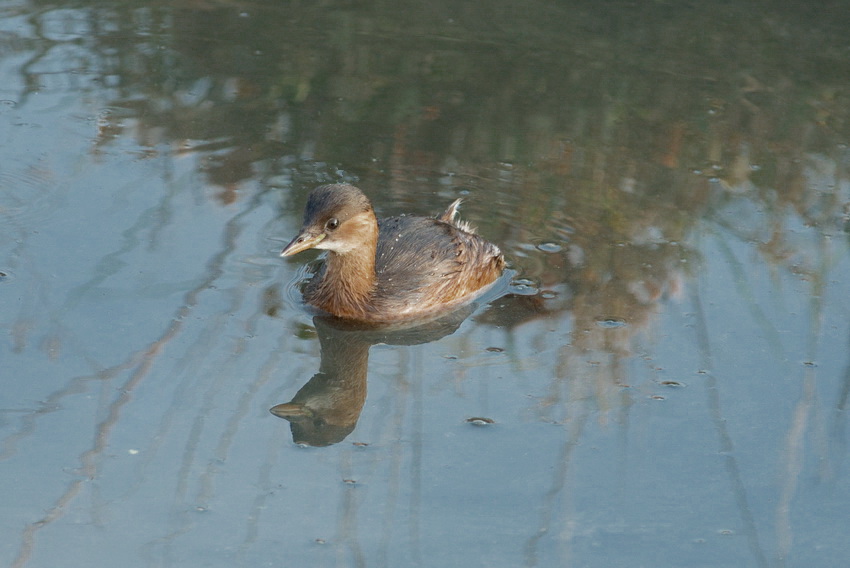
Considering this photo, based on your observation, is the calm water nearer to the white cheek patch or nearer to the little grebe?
the little grebe

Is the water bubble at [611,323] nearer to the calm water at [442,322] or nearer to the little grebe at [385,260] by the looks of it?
the calm water at [442,322]

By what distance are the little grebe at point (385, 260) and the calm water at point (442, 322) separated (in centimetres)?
17

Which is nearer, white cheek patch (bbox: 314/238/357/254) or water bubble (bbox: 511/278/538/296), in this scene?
white cheek patch (bbox: 314/238/357/254)

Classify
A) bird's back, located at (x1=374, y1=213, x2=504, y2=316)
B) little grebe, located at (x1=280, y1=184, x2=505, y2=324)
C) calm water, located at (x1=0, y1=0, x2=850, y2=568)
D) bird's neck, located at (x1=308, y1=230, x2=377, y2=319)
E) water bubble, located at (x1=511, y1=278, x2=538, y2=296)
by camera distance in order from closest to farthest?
calm water, located at (x1=0, y1=0, x2=850, y2=568)
little grebe, located at (x1=280, y1=184, x2=505, y2=324)
bird's neck, located at (x1=308, y1=230, x2=377, y2=319)
bird's back, located at (x1=374, y1=213, x2=504, y2=316)
water bubble, located at (x1=511, y1=278, x2=538, y2=296)

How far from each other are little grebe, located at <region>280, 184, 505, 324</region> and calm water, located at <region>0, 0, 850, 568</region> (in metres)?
0.17

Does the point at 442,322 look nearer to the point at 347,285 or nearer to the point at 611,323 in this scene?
the point at 347,285

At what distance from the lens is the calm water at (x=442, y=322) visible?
4.61 m

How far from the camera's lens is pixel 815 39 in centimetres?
1014

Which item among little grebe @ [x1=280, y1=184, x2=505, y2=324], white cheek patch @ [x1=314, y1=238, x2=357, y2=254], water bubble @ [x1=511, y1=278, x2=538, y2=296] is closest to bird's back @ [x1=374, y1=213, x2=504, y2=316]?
little grebe @ [x1=280, y1=184, x2=505, y2=324]

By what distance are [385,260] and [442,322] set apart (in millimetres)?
542

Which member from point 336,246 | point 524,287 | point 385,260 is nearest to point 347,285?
point 336,246

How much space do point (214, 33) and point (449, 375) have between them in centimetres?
523

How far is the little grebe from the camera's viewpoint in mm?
6078

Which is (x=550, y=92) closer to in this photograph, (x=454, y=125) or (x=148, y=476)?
(x=454, y=125)
